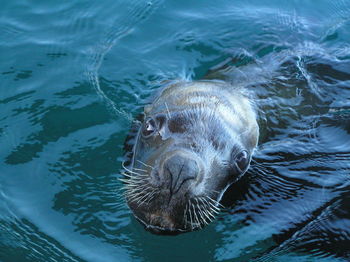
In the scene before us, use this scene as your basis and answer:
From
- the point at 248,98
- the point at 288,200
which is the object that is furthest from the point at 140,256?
the point at 248,98

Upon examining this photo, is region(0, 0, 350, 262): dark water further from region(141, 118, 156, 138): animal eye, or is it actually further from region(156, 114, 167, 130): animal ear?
region(156, 114, 167, 130): animal ear

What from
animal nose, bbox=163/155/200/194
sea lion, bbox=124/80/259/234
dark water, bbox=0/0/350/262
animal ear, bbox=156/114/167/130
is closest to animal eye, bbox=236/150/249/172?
sea lion, bbox=124/80/259/234

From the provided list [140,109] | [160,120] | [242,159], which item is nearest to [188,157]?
[160,120]

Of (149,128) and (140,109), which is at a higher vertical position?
(140,109)

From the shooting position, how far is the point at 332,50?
762 centimetres

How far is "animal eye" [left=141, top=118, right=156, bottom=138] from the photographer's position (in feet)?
15.6

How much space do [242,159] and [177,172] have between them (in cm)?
111

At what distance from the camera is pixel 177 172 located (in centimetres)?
394

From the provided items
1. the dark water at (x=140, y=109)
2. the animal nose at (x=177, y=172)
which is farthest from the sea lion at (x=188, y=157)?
the dark water at (x=140, y=109)

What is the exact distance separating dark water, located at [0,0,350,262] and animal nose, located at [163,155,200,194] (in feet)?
3.48

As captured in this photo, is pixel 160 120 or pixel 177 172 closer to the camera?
pixel 177 172

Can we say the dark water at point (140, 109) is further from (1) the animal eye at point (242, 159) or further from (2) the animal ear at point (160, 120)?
(2) the animal ear at point (160, 120)

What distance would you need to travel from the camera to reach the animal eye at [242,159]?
4.84 m

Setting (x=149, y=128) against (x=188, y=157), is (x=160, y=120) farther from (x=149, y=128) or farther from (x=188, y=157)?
(x=188, y=157)
